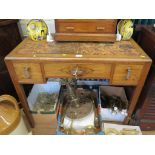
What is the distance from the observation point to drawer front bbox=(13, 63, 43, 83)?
32.7 inches

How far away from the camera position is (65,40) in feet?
3.06

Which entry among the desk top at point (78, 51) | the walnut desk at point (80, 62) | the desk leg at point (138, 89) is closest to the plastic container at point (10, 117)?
the walnut desk at point (80, 62)

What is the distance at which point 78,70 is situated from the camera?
82cm

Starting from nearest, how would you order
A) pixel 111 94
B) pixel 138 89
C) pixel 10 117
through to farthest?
pixel 138 89 < pixel 10 117 < pixel 111 94

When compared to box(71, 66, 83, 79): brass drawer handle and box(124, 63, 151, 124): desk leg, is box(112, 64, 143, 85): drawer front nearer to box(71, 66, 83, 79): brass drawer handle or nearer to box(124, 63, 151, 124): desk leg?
box(124, 63, 151, 124): desk leg

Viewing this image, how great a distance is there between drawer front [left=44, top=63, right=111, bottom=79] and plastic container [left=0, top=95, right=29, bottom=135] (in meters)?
0.41

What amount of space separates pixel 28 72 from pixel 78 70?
307 millimetres

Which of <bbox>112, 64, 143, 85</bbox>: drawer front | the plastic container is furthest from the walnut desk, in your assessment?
the plastic container

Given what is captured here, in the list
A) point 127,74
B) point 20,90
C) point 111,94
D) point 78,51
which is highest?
point 78,51

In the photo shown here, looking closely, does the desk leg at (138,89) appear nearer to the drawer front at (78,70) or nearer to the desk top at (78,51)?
the desk top at (78,51)

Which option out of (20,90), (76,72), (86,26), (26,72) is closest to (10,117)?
(20,90)

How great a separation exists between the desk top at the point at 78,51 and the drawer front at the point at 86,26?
8cm

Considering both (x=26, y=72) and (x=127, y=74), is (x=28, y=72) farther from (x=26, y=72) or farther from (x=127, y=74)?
(x=127, y=74)
